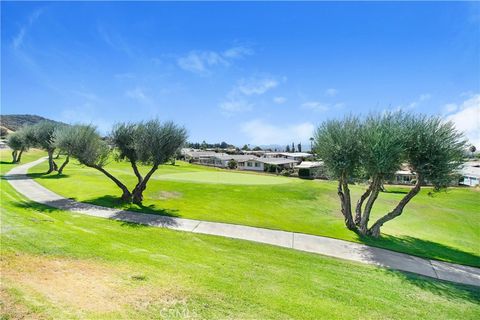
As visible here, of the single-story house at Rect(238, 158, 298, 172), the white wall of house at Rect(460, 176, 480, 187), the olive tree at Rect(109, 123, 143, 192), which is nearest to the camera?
the olive tree at Rect(109, 123, 143, 192)

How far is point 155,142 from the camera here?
21016 millimetres

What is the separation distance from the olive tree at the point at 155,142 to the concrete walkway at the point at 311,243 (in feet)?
14.6

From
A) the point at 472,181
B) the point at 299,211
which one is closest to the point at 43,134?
the point at 299,211

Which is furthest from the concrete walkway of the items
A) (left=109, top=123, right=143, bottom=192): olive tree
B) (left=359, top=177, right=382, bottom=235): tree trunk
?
(left=109, top=123, right=143, bottom=192): olive tree

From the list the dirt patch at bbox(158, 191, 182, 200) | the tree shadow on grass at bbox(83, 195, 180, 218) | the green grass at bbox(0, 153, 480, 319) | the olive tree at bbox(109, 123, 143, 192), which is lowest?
the green grass at bbox(0, 153, 480, 319)

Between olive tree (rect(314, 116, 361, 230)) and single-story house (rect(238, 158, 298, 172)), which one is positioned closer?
olive tree (rect(314, 116, 361, 230))

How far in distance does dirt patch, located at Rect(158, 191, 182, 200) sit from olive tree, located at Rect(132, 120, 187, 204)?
2.54 meters

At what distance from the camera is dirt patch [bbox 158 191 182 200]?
939 inches

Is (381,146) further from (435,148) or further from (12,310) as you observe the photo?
(12,310)

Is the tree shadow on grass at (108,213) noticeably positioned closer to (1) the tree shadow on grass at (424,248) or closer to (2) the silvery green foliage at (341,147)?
(2) the silvery green foliage at (341,147)

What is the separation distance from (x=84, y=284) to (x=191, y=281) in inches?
111

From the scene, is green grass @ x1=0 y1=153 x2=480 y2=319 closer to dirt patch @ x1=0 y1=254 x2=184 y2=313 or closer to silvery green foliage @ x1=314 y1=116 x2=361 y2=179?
dirt patch @ x1=0 y1=254 x2=184 y2=313

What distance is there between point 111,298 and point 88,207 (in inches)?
547

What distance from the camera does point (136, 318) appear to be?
6.04 metres
